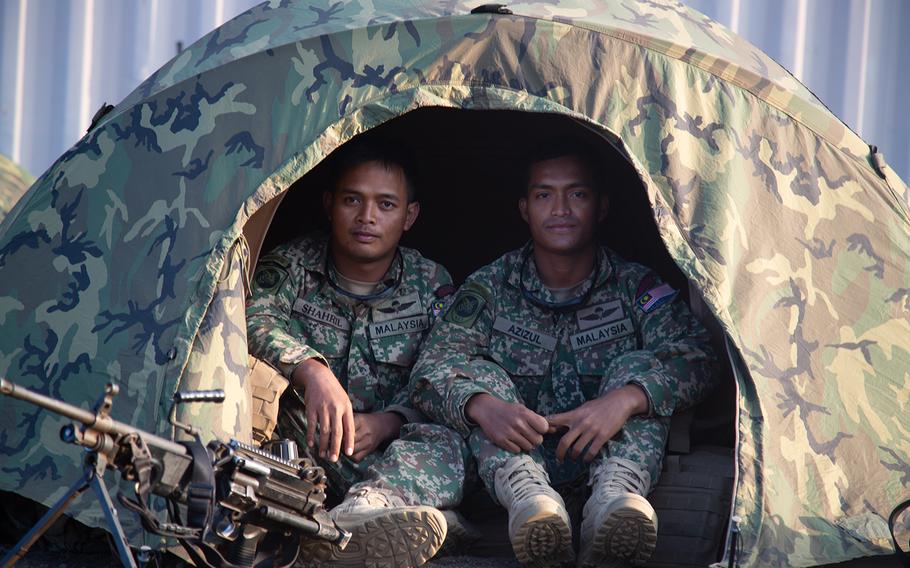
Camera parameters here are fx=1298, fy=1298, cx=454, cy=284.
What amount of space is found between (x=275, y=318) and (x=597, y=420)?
112 cm

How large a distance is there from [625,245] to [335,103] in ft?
5.37

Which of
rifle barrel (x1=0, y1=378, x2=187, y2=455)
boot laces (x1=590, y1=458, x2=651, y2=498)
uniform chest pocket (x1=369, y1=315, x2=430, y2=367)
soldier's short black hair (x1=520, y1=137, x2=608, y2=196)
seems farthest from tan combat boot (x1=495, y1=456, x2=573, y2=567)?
soldier's short black hair (x1=520, y1=137, x2=608, y2=196)

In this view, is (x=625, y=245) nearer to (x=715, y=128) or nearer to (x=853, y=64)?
(x=715, y=128)

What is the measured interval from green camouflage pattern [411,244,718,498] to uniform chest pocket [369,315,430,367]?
4.8 inches

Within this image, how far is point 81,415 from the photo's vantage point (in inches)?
96.0

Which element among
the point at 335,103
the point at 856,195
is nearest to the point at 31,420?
the point at 335,103

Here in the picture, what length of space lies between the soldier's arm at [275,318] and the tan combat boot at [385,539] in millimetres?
663

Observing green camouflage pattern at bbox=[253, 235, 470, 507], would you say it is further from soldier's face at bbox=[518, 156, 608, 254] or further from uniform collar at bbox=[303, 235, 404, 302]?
soldier's face at bbox=[518, 156, 608, 254]

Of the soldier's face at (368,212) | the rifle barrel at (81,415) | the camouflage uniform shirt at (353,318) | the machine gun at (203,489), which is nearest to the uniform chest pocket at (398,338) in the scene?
the camouflage uniform shirt at (353,318)

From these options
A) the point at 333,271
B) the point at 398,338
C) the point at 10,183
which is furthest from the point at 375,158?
the point at 10,183

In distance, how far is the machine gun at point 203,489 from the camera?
249 centimetres

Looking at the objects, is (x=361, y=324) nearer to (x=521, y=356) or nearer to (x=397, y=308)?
(x=397, y=308)

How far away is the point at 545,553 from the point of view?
340 centimetres

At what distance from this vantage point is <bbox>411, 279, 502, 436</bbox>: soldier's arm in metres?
3.90
